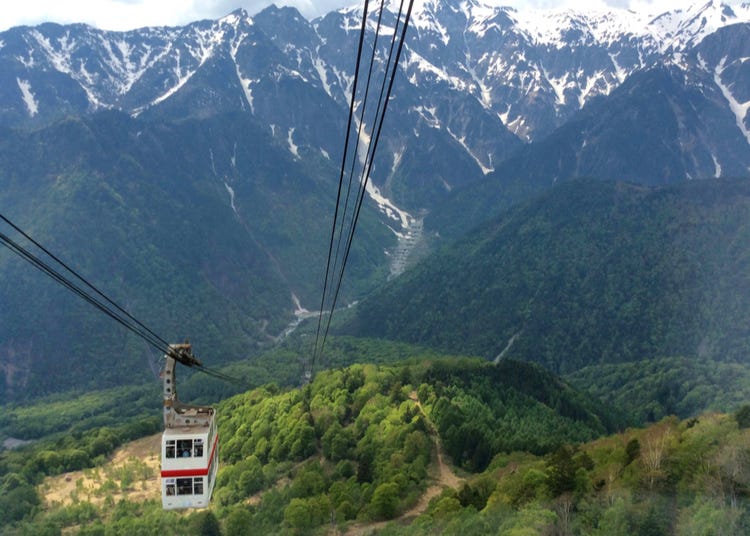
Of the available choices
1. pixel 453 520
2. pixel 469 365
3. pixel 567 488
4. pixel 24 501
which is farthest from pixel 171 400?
pixel 469 365

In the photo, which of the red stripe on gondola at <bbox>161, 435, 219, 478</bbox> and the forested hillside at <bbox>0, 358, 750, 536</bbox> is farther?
the forested hillside at <bbox>0, 358, 750, 536</bbox>

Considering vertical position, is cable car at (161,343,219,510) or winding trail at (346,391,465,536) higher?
cable car at (161,343,219,510)

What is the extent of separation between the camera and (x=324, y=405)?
296ft

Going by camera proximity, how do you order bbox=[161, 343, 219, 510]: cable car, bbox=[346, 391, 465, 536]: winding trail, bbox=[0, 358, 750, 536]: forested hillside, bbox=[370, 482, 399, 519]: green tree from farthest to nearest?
bbox=[370, 482, 399, 519]: green tree < bbox=[346, 391, 465, 536]: winding trail < bbox=[0, 358, 750, 536]: forested hillside < bbox=[161, 343, 219, 510]: cable car

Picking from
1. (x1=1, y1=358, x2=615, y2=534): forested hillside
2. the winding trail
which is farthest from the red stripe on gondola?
(x1=1, y1=358, x2=615, y2=534): forested hillside

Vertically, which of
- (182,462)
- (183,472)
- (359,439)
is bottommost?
(359,439)

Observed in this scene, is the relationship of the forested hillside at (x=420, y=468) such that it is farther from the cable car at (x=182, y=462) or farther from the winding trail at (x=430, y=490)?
the cable car at (x=182, y=462)

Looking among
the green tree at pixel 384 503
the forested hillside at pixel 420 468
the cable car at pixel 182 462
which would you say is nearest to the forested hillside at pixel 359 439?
the green tree at pixel 384 503

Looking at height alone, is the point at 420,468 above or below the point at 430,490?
above

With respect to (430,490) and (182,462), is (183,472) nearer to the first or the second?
(182,462)

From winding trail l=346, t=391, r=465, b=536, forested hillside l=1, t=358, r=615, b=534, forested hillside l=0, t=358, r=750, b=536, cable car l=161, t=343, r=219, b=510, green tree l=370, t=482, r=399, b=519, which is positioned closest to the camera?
cable car l=161, t=343, r=219, b=510

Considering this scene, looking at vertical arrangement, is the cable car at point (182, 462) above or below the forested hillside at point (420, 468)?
above

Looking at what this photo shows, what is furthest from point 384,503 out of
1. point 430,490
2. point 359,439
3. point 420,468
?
point 359,439

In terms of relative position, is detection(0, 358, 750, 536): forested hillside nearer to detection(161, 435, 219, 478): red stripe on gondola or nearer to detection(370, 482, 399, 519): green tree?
detection(370, 482, 399, 519): green tree
